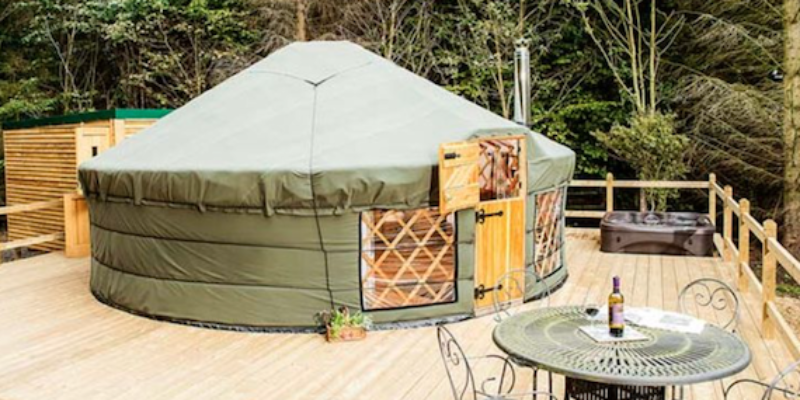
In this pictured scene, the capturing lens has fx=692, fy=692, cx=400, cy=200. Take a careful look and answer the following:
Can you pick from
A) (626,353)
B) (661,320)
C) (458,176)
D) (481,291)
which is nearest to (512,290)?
(481,291)

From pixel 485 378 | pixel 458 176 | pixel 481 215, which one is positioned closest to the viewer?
pixel 485 378

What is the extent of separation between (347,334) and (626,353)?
2435 millimetres

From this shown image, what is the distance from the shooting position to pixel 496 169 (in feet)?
22.4

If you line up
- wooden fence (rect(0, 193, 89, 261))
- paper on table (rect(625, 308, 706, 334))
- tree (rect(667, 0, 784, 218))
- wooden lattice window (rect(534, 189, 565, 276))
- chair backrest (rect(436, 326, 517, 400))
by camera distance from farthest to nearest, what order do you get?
1. tree (rect(667, 0, 784, 218))
2. wooden fence (rect(0, 193, 89, 261))
3. wooden lattice window (rect(534, 189, 565, 276))
4. chair backrest (rect(436, 326, 517, 400))
5. paper on table (rect(625, 308, 706, 334))

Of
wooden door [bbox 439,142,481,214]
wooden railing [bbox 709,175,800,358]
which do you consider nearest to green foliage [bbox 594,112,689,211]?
wooden railing [bbox 709,175,800,358]

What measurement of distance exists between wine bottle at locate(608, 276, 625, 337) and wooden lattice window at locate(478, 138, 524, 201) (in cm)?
346

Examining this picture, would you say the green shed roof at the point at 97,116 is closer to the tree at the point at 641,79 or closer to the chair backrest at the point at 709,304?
the tree at the point at 641,79

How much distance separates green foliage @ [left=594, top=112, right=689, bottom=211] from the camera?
9117 mm

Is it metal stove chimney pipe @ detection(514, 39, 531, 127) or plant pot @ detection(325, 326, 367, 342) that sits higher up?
metal stove chimney pipe @ detection(514, 39, 531, 127)

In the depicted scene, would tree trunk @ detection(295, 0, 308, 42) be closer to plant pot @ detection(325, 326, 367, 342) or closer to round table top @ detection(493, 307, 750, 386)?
plant pot @ detection(325, 326, 367, 342)

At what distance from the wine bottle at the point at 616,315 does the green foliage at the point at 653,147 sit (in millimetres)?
6604

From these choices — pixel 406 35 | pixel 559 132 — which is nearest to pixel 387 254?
pixel 559 132

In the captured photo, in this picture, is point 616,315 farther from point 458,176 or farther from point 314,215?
point 314,215

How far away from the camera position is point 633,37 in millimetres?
10438
